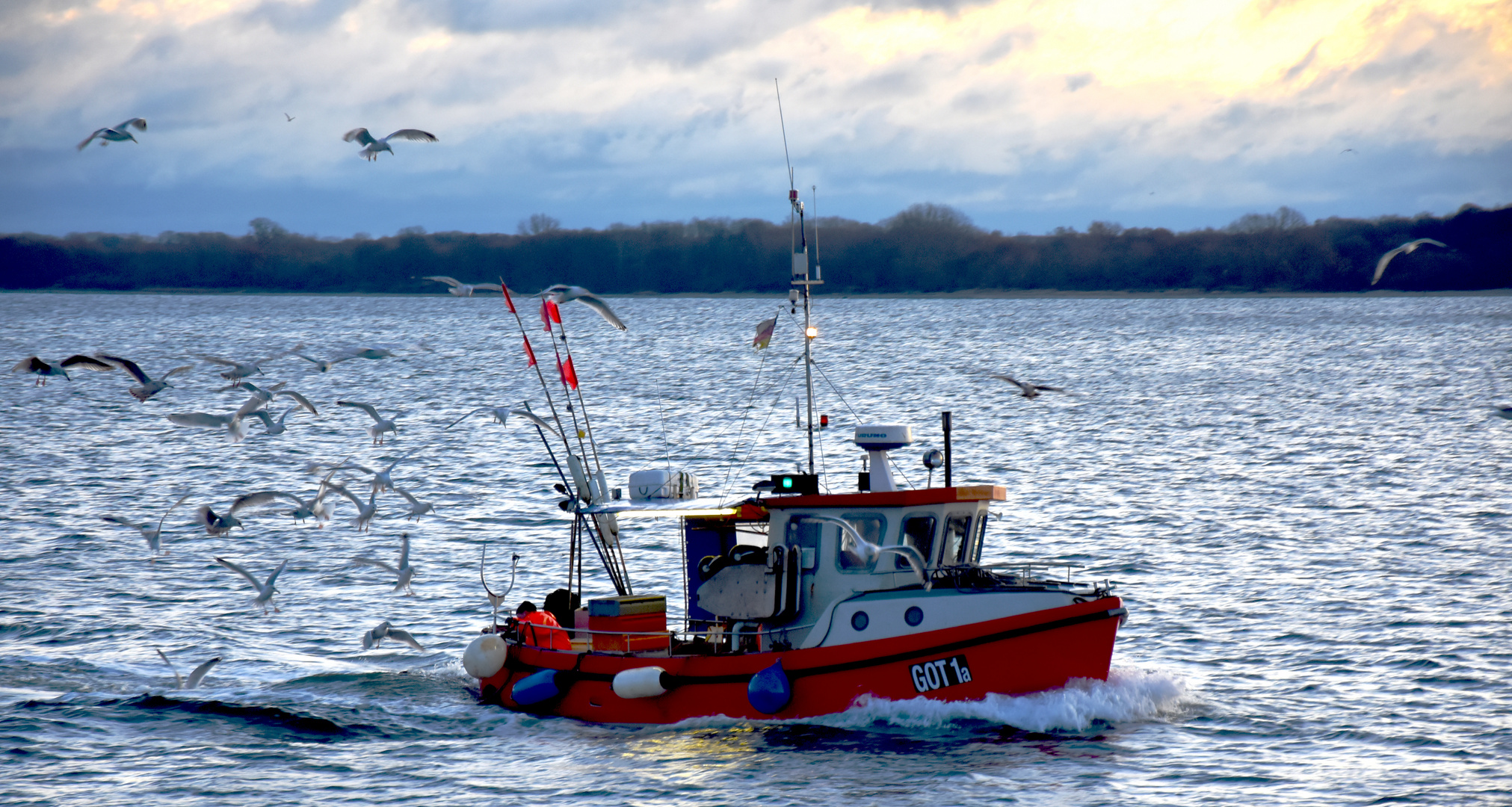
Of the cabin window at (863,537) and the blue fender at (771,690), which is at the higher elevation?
the cabin window at (863,537)

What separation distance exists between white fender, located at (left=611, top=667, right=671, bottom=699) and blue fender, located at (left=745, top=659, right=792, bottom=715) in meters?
1.15

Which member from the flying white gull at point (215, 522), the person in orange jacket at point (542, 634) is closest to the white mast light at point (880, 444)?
the person in orange jacket at point (542, 634)

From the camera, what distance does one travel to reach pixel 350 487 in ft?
135

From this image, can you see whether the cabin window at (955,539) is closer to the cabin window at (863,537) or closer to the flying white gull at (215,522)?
the cabin window at (863,537)

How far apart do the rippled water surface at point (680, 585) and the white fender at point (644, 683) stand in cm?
57

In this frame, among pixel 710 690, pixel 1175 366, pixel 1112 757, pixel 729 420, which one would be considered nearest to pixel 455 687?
pixel 710 690

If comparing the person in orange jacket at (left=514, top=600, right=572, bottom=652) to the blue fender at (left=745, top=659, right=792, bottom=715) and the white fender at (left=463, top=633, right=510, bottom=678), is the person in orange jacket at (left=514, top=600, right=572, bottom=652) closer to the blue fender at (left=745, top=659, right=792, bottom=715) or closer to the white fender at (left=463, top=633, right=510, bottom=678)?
the white fender at (left=463, top=633, right=510, bottom=678)

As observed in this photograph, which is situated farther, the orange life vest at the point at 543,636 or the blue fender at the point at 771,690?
the orange life vest at the point at 543,636

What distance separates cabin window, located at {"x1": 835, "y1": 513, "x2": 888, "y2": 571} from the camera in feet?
54.4

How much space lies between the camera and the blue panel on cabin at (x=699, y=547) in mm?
18125

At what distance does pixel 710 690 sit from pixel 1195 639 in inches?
371

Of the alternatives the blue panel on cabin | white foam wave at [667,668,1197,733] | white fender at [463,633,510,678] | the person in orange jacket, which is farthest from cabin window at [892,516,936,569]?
white fender at [463,633,510,678]

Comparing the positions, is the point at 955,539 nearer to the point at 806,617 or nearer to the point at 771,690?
the point at 806,617

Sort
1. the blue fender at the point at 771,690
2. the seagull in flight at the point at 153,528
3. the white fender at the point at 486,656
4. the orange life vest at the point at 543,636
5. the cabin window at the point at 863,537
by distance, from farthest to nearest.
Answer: the seagull in flight at the point at 153,528 < the orange life vest at the point at 543,636 < the white fender at the point at 486,656 < the cabin window at the point at 863,537 < the blue fender at the point at 771,690
